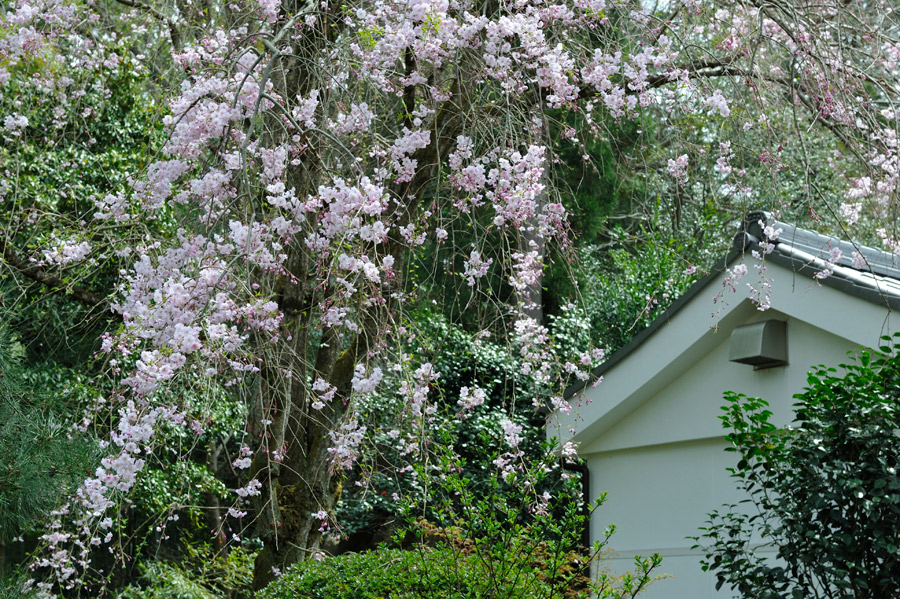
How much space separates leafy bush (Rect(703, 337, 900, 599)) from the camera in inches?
127

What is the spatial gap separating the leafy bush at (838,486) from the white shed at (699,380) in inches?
32.4

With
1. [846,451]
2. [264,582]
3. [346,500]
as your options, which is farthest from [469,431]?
[846,451]

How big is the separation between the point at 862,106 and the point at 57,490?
487 cm

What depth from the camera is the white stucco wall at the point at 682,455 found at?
482 cm

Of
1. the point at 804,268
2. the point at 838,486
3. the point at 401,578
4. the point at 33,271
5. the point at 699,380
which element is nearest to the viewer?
the point at 838,486

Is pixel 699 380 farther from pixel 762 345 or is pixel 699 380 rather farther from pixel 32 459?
pixel 32 459

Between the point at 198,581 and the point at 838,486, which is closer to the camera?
the point at 838,486

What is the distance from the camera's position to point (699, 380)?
533 cm

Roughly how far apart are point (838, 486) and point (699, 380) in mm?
2063

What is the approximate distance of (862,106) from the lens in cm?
403

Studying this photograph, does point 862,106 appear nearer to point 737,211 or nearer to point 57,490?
point 57,490

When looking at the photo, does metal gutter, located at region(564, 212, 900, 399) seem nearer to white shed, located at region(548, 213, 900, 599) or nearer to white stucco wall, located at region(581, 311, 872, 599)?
white shed, located at region(548, 213, 900, 599)

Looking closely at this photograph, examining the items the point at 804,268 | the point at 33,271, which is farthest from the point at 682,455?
the point at 33,271

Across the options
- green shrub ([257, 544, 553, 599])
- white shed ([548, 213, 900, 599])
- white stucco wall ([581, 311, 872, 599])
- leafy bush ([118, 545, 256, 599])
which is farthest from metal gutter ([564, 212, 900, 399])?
leafy bush ([118, 545, 256, 599])
